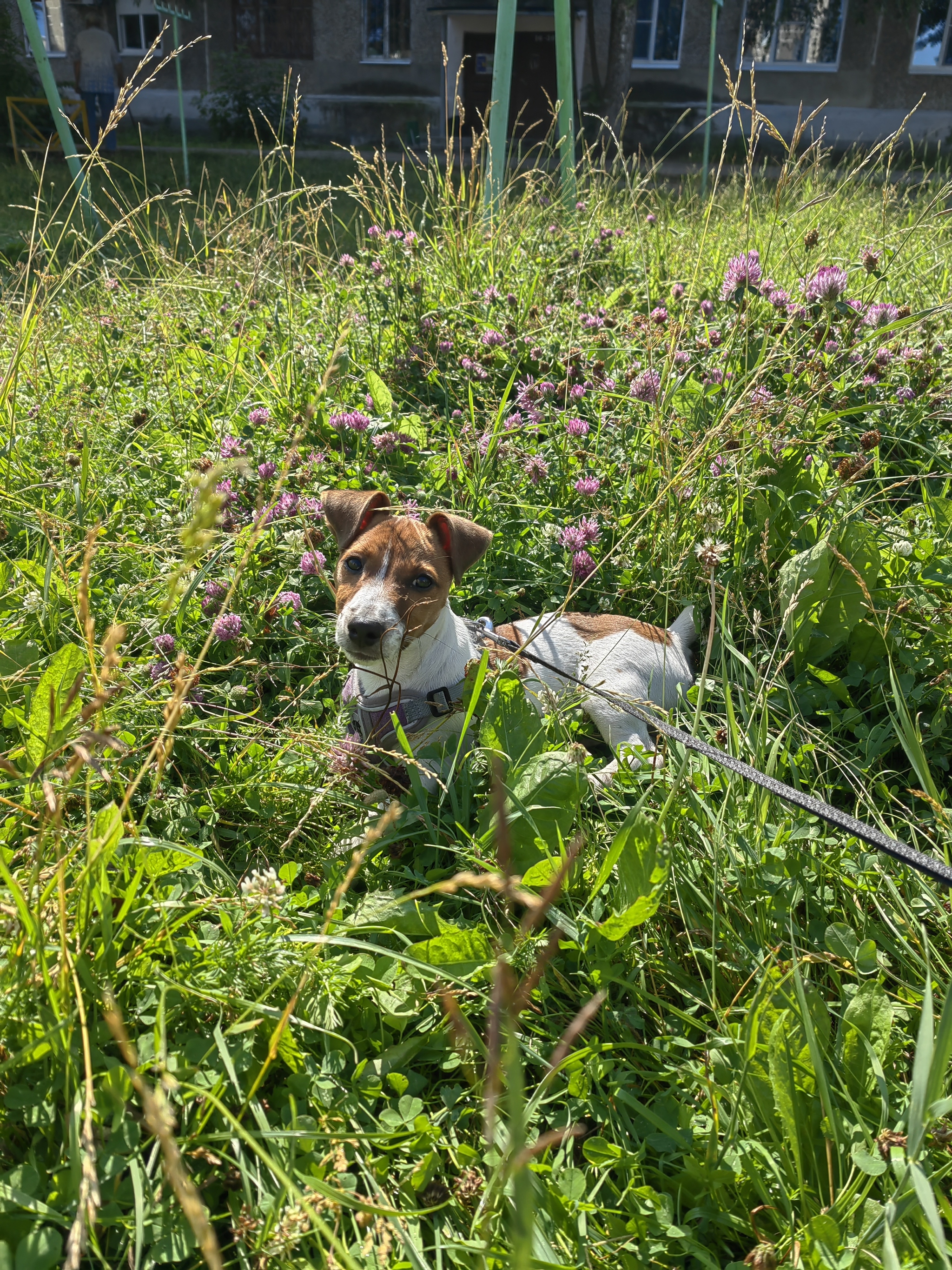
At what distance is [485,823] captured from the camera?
2.01 metres

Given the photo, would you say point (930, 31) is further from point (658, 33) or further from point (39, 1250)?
point (39, 1250)

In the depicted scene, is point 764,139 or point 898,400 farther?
point 764,139

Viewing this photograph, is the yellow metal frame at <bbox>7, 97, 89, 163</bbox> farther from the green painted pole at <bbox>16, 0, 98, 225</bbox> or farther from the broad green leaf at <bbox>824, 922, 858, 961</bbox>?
the broad green leaf at <bbox>824, 922, 858, 961</bbox>

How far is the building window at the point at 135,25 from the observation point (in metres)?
26.2

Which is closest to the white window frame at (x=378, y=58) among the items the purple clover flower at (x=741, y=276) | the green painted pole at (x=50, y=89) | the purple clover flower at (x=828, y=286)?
the green painted pole at (x=50, y=89)

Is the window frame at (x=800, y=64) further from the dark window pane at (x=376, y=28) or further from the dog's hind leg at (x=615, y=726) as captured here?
the dog's hind leg at (x=615, y=726)

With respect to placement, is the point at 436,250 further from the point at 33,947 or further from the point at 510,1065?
the point at 510,1065

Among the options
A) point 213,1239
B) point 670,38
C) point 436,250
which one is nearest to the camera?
point 213,1239

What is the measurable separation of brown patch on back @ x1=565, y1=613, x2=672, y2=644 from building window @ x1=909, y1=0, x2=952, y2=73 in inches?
1221

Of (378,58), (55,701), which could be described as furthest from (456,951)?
(378,58)

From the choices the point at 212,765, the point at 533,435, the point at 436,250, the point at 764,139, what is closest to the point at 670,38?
the point at 764,139

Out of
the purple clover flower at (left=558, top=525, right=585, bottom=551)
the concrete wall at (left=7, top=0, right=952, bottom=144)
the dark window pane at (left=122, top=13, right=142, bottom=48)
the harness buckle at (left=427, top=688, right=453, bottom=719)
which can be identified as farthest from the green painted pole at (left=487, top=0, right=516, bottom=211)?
the dark window pane at (left=122, top=13, right=142, bottom=48)

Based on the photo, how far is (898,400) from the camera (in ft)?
11.9

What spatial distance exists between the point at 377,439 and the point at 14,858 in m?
2.28
